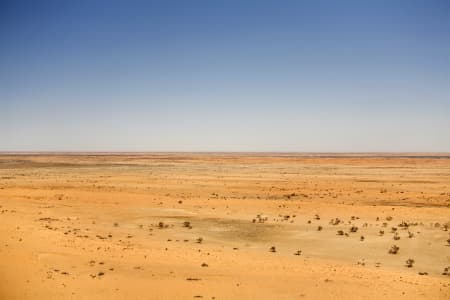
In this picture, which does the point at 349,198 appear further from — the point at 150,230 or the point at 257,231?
the point at 150,230

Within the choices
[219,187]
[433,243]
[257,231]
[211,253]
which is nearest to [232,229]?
[257,231]

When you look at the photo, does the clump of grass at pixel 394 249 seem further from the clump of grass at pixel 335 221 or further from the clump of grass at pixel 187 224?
the clump of grass at pixel 187 224

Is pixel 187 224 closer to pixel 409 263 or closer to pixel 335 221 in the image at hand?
pixel 335 221

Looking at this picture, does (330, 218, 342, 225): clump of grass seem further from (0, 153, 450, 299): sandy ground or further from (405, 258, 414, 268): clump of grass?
(405, 258, 414, 268): clump of grass

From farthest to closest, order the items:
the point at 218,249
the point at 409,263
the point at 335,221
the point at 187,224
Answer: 1. the point at 335,221
2. the point at 187,224
3. the point at 218,249
4. the point at 409,263

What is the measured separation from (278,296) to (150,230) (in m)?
12.7

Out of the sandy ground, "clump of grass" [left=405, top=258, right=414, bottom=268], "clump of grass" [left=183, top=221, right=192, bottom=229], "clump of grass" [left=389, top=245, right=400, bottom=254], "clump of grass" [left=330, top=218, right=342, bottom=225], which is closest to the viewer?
the sandy ground

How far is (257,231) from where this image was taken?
78.1 feet

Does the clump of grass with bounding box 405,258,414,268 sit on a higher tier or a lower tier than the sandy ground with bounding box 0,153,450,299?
lower

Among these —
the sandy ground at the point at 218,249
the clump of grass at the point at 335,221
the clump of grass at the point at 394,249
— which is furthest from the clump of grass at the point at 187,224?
the clump of grass at the point at 394,249

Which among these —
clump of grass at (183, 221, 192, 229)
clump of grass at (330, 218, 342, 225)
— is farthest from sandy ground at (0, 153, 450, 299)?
clump of grass at (183, 221, 192, 229)

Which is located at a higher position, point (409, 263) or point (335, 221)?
point (335, 221)

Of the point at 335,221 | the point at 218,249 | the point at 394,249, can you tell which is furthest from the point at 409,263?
the point at 335,221

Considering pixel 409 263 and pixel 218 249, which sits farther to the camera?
pixel 218 249
